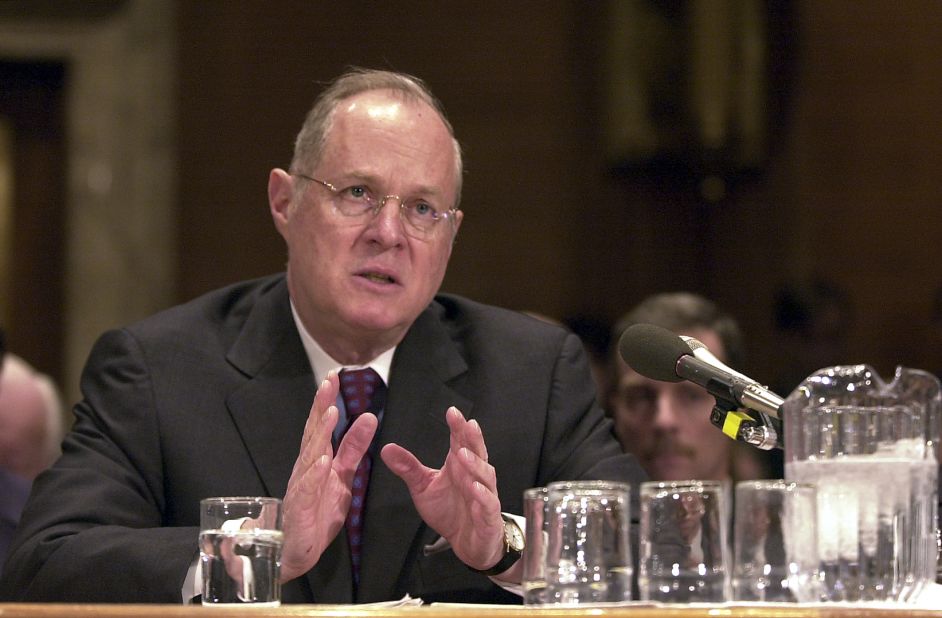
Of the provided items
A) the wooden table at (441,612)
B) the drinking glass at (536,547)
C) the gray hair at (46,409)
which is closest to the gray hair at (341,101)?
the drinking glass at (536,547)

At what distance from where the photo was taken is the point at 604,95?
545 centimetres

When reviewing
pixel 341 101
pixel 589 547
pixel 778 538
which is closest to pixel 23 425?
pixel 341 101

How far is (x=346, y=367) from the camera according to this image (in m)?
2.44

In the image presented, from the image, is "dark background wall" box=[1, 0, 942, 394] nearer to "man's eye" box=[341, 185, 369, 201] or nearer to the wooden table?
"man's eye" box=[341, 185, 369, 201]

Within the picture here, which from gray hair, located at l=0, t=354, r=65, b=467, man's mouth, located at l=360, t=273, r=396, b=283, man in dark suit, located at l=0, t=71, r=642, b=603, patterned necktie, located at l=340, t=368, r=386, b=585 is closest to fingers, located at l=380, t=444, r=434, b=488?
man in dark suit, located at l=0, t=71, r=642, b=603

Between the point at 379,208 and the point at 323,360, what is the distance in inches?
10.9

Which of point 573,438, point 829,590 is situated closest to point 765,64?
point 573,438

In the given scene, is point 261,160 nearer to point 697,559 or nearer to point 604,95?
point 604,95

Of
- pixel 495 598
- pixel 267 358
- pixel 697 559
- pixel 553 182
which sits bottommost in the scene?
pixel 495 598

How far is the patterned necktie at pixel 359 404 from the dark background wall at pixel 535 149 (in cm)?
294

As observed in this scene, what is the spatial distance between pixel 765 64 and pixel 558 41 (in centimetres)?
76

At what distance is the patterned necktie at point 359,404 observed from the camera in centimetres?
228

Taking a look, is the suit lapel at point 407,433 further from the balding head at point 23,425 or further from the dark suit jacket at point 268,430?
the balding head at point 23,425

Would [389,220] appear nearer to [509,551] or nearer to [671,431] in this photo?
[509,551]
